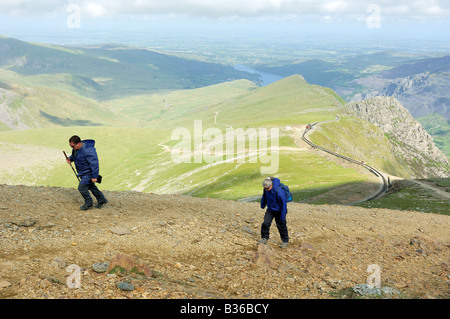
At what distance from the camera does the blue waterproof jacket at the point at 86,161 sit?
18062mm

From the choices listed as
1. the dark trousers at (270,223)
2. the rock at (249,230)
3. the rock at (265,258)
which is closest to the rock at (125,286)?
the rock at (265,258)

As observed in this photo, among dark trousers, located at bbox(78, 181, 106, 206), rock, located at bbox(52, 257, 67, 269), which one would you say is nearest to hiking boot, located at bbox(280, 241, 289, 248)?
rock, located at bbox(52, 257, 67, 269)

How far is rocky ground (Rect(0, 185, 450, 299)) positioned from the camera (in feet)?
35.4

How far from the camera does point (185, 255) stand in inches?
579

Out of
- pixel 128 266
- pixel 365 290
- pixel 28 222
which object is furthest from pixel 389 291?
pixel 28 222

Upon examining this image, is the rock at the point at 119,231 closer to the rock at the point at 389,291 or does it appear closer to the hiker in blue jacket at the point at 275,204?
the hiker in blue jacket at the point at 275,204

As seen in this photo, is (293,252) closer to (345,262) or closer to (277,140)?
(345,262)

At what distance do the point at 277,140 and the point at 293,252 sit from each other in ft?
386

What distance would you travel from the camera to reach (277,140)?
13212 centimetres

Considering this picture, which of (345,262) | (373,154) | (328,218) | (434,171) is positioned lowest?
(434,171)
